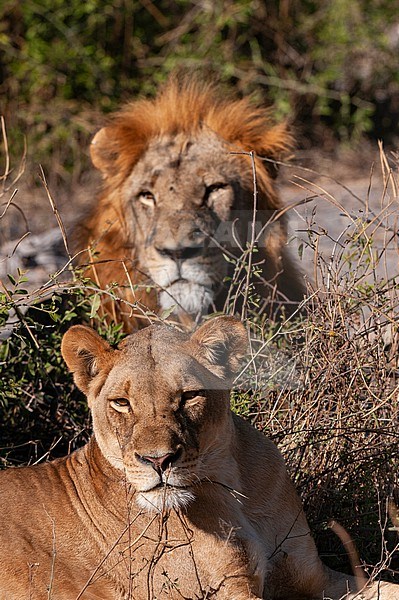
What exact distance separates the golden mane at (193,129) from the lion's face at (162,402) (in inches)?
87.7

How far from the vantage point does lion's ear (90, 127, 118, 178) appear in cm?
529

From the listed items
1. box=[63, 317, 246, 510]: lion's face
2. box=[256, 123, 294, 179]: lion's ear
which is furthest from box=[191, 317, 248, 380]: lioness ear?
box=[256, 123, 294, 179]: lion's ear

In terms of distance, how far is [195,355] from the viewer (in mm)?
3158

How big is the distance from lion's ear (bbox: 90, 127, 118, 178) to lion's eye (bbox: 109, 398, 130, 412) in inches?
98.2

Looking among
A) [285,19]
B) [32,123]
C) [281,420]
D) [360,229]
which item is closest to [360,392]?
[281,420]

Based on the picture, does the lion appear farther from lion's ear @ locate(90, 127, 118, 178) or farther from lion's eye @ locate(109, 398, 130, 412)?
lion's eye @ locate(109, 398, 130, 412)

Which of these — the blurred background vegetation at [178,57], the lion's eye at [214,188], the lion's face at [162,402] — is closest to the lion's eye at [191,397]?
the lion's face at [162,402]

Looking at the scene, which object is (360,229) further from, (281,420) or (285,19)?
(285,19)

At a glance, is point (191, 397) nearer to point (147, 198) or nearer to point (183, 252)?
point (183, 252)

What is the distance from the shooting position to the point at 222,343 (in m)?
3.21

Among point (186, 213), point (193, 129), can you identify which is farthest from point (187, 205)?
point (193, 129)

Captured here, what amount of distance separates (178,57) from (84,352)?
703 centimetres

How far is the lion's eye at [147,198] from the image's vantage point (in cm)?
511

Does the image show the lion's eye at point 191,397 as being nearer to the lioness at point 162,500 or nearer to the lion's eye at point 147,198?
the lioness at point 162,500
